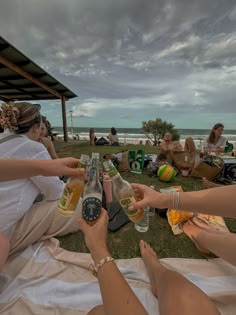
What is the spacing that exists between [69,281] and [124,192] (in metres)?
0.77

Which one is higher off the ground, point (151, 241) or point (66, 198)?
point (66, 198)

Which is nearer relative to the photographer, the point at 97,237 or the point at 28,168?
the point at 97,237

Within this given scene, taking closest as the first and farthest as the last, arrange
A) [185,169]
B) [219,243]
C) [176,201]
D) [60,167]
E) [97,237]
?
[97,237] → [176,201] → [60,167] → [219,243] → [185,169]

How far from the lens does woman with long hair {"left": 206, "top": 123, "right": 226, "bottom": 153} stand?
14.8ft

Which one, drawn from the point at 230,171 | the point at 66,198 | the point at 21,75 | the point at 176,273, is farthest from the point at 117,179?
the point at 21,75

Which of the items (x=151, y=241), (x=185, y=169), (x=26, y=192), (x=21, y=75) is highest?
(x=21, y=75)

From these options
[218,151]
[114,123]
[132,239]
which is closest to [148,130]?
[218,151]

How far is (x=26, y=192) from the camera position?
1.39 m

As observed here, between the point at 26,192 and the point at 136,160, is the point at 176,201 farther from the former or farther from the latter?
the point at 136,160

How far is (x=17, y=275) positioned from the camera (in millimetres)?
1301

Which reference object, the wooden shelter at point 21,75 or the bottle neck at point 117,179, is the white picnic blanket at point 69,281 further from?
the wooden shelter at point 21,75

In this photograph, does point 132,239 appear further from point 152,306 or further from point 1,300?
point 1,300

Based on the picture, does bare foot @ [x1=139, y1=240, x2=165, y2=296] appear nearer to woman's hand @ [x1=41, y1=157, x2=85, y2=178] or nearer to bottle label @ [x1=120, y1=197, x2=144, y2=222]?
bottle label @ [x1=120, y1=197, x2=144, y2=222]

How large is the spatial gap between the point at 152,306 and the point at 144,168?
293 centimetres
